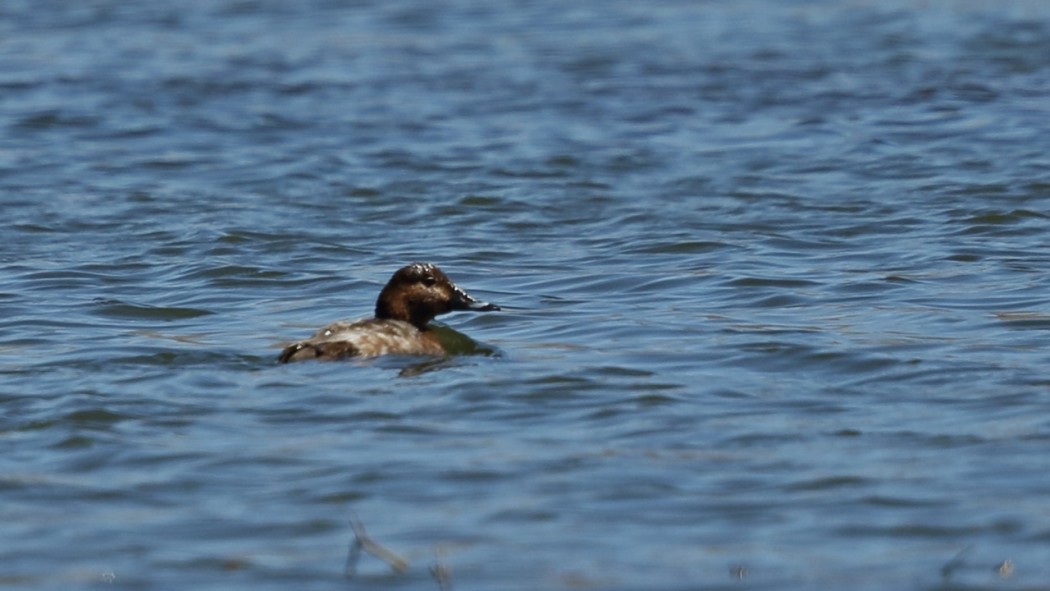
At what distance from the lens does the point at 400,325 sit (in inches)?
426

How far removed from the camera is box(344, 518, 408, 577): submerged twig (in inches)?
261

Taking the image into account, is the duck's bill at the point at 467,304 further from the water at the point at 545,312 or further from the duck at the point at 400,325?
the water at the point at 545,312

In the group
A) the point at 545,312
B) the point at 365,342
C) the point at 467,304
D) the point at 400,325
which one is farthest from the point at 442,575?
the point at 545,312

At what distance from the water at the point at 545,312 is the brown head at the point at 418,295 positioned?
0.40m

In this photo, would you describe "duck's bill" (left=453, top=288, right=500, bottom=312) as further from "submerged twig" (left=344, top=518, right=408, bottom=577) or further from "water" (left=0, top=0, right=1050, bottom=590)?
"submerged twig" (left=344, top=518, right=408, bottom=577)

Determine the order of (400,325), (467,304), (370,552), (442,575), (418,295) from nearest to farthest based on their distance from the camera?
(442,575) < (370,552) < (400,325) < (418,295) < (467,304)

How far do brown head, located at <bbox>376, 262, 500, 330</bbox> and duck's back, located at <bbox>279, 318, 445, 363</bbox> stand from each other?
0.41 feet

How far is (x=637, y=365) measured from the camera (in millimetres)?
10000

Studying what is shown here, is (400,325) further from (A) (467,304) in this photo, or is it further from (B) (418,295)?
(A) (467,304)

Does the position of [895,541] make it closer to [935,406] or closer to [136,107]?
[935,406]

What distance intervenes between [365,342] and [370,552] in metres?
3.58

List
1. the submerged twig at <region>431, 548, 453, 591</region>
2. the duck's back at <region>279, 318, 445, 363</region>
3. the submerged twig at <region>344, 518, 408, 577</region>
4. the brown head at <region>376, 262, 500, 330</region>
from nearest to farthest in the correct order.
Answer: the submerged twig at <region>431, 548, 453, 591</region> → the submerged twig at <region>344, 518, 408, 577</region> → the duck's back at <region>279, 318, 445, 363</region> → the brown head at <region>376, 262, 500, 330</region>

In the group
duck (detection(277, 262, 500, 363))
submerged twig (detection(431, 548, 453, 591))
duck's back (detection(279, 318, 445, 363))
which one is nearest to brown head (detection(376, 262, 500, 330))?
duck (detection(277, 262, 500, 363))

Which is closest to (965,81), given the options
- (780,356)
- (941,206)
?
(941,206)
